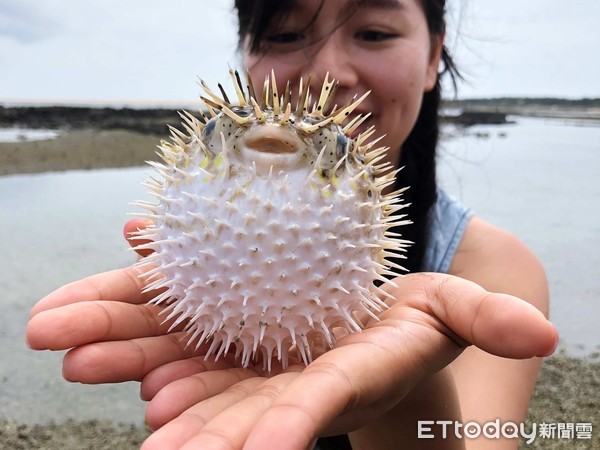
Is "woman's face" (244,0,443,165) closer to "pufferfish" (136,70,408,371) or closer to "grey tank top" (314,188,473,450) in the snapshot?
"grey tank top" (314,188,473,450)

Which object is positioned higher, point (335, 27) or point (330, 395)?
point (335, 27)

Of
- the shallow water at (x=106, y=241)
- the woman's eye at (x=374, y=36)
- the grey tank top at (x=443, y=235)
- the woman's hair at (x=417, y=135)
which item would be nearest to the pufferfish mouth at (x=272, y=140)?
the woman's hair at (x=417, y=135)

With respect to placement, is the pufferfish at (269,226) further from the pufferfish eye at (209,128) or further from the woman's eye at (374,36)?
the woman's eye at (374,36)

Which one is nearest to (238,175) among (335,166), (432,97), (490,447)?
(335,166)

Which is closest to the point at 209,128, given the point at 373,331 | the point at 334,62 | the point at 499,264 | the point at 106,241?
the point at 373,331

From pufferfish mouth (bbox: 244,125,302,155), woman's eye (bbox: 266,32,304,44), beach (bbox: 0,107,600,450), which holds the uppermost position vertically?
woman's eye (bbox: 266,32,304,44)

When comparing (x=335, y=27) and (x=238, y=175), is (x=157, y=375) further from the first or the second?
(x=335, y=27)

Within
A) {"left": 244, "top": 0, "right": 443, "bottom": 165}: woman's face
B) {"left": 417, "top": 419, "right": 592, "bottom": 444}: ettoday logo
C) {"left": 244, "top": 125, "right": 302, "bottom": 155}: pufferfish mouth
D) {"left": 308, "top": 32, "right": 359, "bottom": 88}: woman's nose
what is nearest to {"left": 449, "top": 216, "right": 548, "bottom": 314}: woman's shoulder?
{"left": 417, "top": 419, "right": 592, "bottom": 444}: ettoday logo

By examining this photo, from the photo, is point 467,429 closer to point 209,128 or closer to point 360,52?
point 209,128
